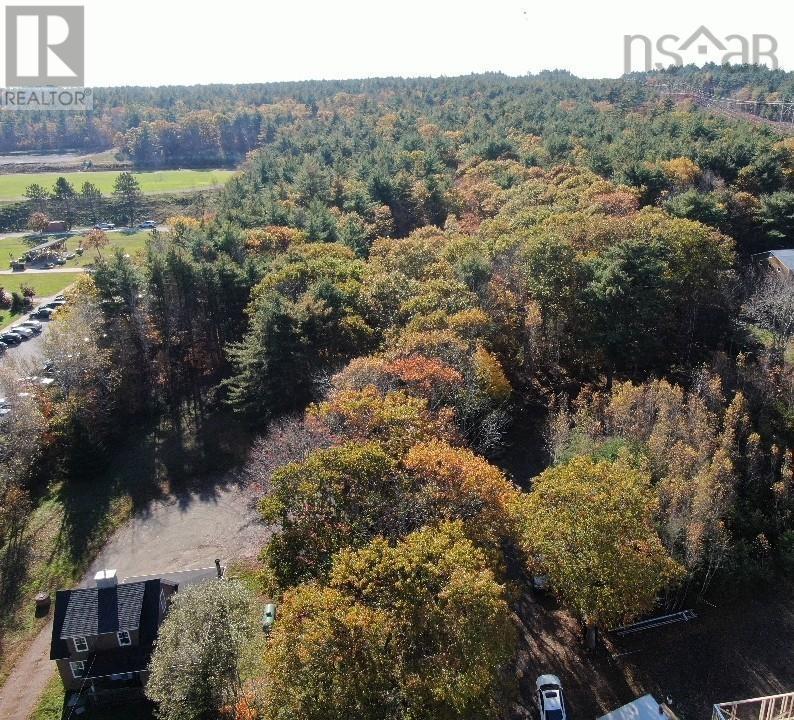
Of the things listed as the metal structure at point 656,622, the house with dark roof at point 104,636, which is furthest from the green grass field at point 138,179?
the metal structure at point 656,622

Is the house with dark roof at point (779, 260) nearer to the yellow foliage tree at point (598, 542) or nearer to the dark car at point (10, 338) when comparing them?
the yellow foliage tree at point (598, 542)

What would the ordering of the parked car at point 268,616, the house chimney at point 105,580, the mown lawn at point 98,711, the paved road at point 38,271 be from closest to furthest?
1. the mown lawn at point 98,711
2. the house chimney at point 105,580
3. the parked car at point 268,616
4. the paved road at point 38,271

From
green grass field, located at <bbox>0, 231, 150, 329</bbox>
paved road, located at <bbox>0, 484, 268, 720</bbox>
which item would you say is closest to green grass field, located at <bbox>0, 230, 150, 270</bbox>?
green grass field, located at <bbox>0, 231, 150, 329</bbox>

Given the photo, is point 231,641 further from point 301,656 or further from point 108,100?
point 108,100

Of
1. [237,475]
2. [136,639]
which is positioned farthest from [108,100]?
[136,639]

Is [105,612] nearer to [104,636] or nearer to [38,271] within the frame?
[104,636]

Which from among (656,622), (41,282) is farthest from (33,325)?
(656,622)
